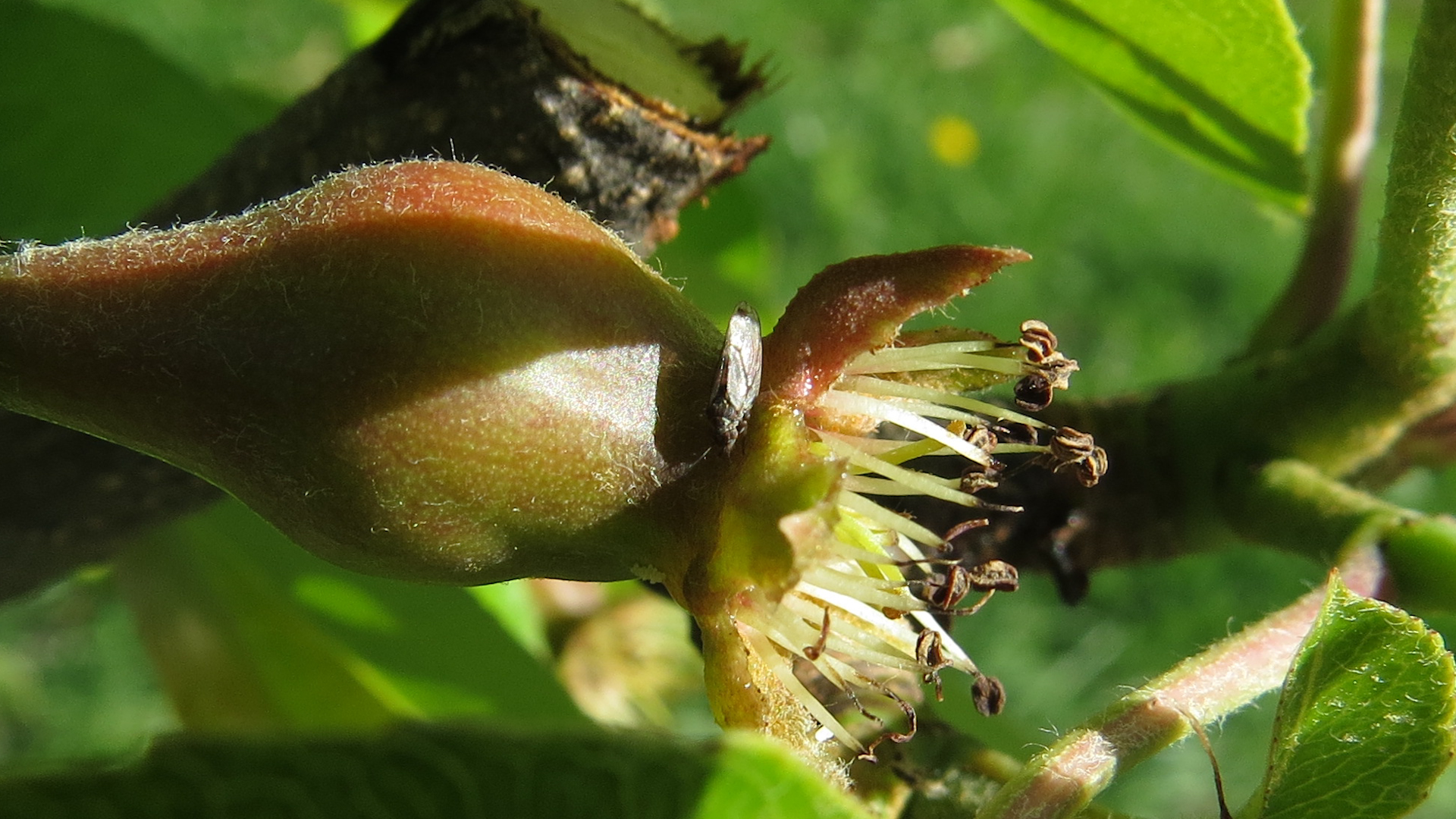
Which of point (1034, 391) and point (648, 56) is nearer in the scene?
point (1034, 391)

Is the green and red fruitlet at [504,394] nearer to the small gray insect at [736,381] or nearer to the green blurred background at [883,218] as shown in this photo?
the small gray insect at [736,381]

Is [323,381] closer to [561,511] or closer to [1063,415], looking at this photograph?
[561,511]

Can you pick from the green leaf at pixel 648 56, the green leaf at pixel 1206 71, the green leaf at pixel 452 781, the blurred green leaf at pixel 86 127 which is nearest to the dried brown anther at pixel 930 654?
the green leaf at pixel 452 781

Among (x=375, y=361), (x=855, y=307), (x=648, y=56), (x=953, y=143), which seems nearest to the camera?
(x=375, y=361)

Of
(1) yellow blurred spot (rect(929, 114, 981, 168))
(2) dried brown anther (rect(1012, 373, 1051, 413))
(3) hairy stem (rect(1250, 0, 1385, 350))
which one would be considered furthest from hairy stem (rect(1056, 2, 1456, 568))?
(1) yellow blurred spot (rect(929, 114, 981, 168))

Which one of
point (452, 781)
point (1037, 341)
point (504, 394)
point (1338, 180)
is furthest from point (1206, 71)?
point (452, 781)

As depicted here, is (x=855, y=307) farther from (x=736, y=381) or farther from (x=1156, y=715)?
(x=1156, y=715)

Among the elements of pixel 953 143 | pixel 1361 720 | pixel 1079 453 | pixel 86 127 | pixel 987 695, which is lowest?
pixel 1361 720
